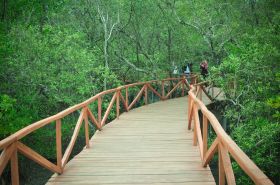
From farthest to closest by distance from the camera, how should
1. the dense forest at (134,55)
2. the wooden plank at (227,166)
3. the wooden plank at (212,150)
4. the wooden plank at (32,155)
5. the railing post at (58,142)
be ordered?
1. the dense forest at (134,55)
2. the railing post at (58,142)
3. the wooden plank at (212,150)
4. the wooden plank at (32,155)
5. the wooden plank at (227,166)

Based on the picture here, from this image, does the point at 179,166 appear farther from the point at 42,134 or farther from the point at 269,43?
the point at 42,134

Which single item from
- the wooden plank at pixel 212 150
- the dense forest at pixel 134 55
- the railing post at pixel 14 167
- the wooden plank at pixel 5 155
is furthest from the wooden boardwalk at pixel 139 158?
the dense forest at pixel 134 55

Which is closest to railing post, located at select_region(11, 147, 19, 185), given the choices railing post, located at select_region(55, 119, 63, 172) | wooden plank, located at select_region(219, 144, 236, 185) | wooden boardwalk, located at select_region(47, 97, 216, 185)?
wooden boardwalk, located at select_region(47, 97, 216, 185)

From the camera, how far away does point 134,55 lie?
20625 mm

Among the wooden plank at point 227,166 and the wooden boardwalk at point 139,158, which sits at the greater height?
the wooden plank at point 227,166

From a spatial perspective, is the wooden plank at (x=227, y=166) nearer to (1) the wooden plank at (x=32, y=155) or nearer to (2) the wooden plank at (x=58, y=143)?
(1) the wooden plank at (x=32, y=155)

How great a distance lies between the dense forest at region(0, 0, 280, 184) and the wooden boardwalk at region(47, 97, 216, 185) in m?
1.76

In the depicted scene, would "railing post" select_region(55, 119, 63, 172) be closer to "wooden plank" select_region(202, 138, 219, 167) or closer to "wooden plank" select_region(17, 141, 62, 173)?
"wooden plank" select_region(17, 141, 62, 173)

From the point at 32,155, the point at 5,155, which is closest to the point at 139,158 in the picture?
the point at 32,155

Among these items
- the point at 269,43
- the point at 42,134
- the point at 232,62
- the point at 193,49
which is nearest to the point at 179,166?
the point at 232,62

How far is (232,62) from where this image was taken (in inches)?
453

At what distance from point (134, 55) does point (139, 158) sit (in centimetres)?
1449

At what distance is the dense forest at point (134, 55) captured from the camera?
34.4ft

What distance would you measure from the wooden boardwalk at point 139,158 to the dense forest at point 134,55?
1759mm
